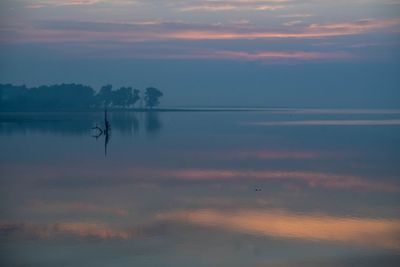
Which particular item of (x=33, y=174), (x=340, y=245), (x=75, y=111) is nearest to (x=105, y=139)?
(x=33, y=174)

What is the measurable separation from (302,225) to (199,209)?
228 centimetres

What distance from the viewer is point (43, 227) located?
11016 mm

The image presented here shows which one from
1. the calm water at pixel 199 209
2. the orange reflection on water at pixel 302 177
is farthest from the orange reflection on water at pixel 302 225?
the orange reflection on water at pixel 302 177

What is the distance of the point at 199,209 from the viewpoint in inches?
500

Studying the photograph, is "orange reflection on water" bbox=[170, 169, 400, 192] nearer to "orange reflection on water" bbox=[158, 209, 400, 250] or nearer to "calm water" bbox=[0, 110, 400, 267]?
"calm water" bbox=[0, 110, 400, 267]

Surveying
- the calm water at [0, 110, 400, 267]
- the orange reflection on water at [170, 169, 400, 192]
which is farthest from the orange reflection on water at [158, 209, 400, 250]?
the orange reflection on water at [170, 169, 400, 192]

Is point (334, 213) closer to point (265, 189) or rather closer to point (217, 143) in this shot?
point (265, 189)

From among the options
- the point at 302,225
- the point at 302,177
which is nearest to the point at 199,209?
the point at 302,225

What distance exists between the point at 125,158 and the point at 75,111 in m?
59.5

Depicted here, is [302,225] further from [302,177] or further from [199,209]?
[302,177]

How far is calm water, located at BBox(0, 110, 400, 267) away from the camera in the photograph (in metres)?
9.36

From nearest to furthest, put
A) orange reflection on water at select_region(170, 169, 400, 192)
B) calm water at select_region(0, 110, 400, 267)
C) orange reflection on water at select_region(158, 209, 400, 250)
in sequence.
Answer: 1. calm water at select_region(0, 110, 400, 267)
2. orange reflection on water at select_region(158, 209, 400, 250)
3. orange reflection on water at select_region(170, 169, 400, 192)

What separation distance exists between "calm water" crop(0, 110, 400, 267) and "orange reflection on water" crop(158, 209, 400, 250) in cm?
2

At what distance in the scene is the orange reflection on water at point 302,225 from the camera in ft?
33.8
